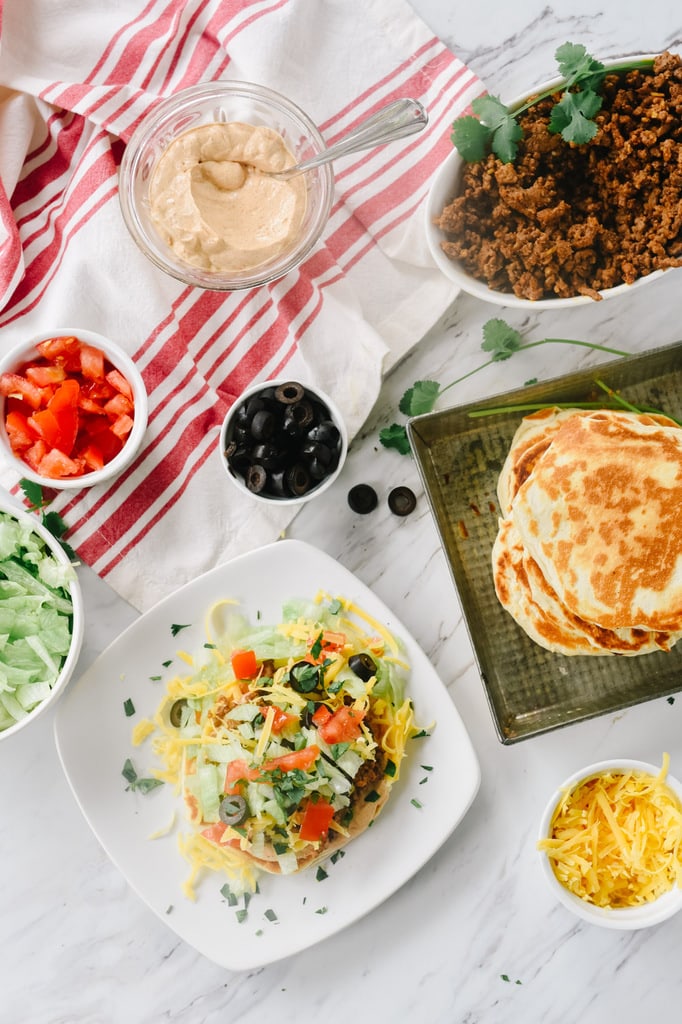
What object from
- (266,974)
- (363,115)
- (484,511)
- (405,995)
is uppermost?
(363,115)

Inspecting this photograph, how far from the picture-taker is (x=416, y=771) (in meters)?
2.74

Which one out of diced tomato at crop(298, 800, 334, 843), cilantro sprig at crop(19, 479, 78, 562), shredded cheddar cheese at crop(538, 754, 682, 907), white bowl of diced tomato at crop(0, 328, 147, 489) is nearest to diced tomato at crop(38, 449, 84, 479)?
white bowl of diced tomato at crop(0, 328, 147, 489)

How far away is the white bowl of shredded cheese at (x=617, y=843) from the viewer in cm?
261

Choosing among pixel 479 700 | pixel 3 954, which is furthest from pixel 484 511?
pixel 3 954

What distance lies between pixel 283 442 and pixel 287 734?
0.85 meters

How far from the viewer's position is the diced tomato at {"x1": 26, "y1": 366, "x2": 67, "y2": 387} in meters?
2.59

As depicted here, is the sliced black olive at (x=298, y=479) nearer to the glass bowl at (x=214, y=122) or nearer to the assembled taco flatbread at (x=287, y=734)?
the assembled taco flatbread at (x=287, y=734)

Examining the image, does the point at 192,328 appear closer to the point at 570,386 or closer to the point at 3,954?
the point at 570,386

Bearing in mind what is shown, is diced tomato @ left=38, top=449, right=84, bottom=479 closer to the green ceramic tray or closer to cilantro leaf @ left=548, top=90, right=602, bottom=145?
the green ceramic tray

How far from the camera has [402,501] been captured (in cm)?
283

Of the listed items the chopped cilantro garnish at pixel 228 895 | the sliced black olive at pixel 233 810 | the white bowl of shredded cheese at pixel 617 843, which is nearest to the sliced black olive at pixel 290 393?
the sliced black olive at pixel 233 810

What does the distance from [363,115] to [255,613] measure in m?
1.58

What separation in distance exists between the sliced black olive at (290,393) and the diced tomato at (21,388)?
68cm

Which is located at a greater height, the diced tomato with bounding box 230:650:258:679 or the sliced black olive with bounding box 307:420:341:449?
the sliced black olive with bounding box 307:420:341:449
